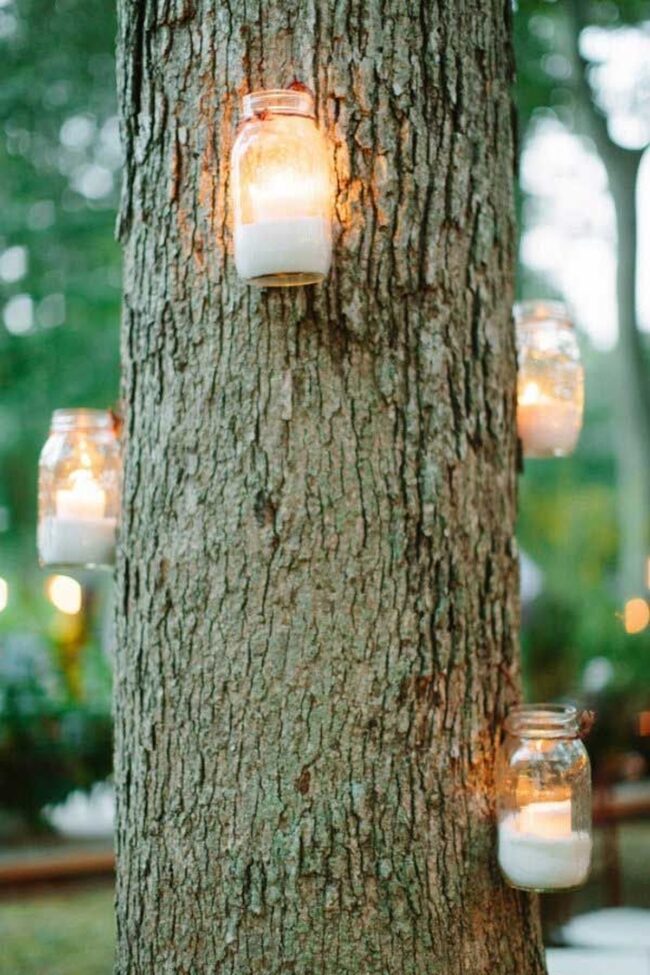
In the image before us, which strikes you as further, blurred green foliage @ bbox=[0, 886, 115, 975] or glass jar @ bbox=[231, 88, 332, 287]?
blurred green foliage @ bbox=[0, 886, 115, 975]

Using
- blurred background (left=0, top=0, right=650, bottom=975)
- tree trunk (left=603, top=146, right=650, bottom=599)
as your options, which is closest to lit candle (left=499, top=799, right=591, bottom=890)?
blurred background (left=0, top=0, right=650, bottom=975)

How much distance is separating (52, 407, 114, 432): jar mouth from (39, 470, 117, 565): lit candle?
91mm

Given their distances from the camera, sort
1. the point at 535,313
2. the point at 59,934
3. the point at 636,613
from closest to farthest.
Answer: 1. the point at 535,313
2. the point at 59,934
3. the point at 636,613

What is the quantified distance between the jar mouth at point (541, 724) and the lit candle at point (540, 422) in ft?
1.56

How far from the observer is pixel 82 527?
193 cm

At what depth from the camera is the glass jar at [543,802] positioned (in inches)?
62.9

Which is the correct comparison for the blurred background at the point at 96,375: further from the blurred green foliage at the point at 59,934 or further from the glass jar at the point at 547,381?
the glass jar at the point at 547,381

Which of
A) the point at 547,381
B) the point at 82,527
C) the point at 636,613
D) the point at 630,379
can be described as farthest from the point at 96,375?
the point at 547,381

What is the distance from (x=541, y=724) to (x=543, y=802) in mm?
109

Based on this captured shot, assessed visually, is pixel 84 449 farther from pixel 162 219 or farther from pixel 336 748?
pixel 336 748

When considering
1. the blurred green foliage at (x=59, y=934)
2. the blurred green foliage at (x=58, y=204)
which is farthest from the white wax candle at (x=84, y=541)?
the blurred green foliage at (x=58, y=204)

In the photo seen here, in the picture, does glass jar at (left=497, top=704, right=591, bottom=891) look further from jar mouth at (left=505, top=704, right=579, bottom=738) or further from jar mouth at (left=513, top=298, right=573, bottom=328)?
jar mouth at (left=513, top=298, right=573, bottom=328)

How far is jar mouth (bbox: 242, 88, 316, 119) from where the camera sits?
1.51 m

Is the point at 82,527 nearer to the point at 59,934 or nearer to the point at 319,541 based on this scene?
the point at 319,541
